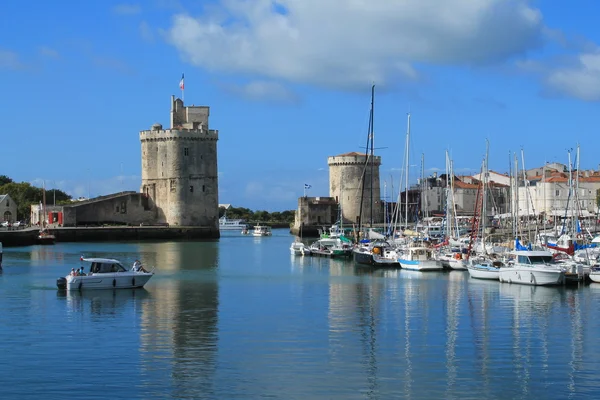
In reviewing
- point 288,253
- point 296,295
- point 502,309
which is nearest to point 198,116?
point 288,253

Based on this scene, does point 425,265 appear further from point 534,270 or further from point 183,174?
point 183,174

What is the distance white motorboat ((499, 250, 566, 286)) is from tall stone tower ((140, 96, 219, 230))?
4462cm

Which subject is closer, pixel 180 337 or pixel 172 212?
pixel 180 337

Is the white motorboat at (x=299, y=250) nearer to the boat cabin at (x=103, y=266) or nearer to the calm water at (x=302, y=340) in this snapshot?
the calm water at (x=302, y=340)

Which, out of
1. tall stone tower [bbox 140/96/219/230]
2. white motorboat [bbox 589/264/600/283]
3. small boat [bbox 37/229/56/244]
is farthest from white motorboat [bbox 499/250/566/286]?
tall stone tower [bbox 140/96/219/230]

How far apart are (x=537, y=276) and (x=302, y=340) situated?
1199cm

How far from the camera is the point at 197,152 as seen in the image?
73562 millimetres

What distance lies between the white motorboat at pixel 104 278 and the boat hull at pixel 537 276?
1126 centimetres

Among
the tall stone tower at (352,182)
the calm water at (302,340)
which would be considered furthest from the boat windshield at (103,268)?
the tall stone tower at (352,182)

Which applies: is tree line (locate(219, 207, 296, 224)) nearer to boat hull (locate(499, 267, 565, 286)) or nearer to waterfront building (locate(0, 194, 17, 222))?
waterfront building (locate(0, 194, 17, 222))

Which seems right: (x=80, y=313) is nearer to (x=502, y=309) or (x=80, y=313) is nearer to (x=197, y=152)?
(x=502, y=309)

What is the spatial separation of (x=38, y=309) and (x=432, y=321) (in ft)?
32.9

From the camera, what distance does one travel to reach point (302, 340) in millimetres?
20062

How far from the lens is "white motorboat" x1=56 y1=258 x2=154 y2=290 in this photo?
94.9 feet
